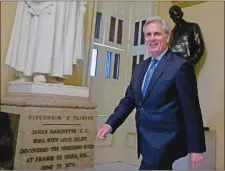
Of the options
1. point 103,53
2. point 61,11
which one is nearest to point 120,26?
point 103,53

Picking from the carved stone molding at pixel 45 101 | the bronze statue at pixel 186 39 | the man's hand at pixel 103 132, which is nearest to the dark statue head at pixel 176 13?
the bronze statue at pixel 186 39

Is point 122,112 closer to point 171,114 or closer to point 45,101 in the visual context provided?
point 171,114

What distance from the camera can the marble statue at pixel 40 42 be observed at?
1.75m

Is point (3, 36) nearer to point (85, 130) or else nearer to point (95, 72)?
point (95, 72)

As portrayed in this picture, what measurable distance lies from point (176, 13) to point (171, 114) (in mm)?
1602

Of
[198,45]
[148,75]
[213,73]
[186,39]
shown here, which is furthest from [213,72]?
[148,75]

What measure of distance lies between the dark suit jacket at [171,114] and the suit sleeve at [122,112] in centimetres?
9

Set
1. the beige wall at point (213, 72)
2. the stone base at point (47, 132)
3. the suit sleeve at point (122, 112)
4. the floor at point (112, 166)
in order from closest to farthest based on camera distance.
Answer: the suit sleeve at point (122, 112) → the stone base at point (47, 132) → the floor at point (112, 166) → the beige wall at point (213, 72)

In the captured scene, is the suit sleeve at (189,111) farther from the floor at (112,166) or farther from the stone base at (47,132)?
the stone base at (47,132)

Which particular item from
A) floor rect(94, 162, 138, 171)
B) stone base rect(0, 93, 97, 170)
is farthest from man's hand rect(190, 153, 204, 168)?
stone base rect(0, 93, 97, 170)

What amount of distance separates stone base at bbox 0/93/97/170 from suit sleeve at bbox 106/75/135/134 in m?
0.79

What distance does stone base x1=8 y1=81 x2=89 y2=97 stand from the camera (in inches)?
65.5

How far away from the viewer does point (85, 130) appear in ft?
5.95

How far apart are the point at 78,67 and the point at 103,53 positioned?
0.23 metres
